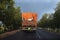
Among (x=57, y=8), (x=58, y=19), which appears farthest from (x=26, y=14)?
(x=57, y=8)

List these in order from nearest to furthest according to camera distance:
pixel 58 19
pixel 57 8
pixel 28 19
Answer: pixel 28 19
pixel 58 19
pixel 57 8

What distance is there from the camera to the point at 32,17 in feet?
158

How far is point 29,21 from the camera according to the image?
47.6 m

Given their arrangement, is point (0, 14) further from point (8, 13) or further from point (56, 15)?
point (56, 15)

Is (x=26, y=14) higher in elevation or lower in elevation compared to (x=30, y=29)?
higher

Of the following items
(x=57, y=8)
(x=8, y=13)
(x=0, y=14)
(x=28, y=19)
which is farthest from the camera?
(x=57, y=8)

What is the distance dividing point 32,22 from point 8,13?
2926cm

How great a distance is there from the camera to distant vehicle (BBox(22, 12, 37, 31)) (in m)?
47.5

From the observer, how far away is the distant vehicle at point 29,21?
156ft

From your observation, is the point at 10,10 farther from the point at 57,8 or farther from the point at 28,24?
the point at 28,24

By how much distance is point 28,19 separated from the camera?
47406 millimetres

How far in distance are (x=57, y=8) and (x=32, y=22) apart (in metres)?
41.5

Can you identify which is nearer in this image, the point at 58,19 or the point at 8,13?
the point at 8,13

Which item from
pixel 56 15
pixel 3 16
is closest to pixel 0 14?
pixel 3 16
